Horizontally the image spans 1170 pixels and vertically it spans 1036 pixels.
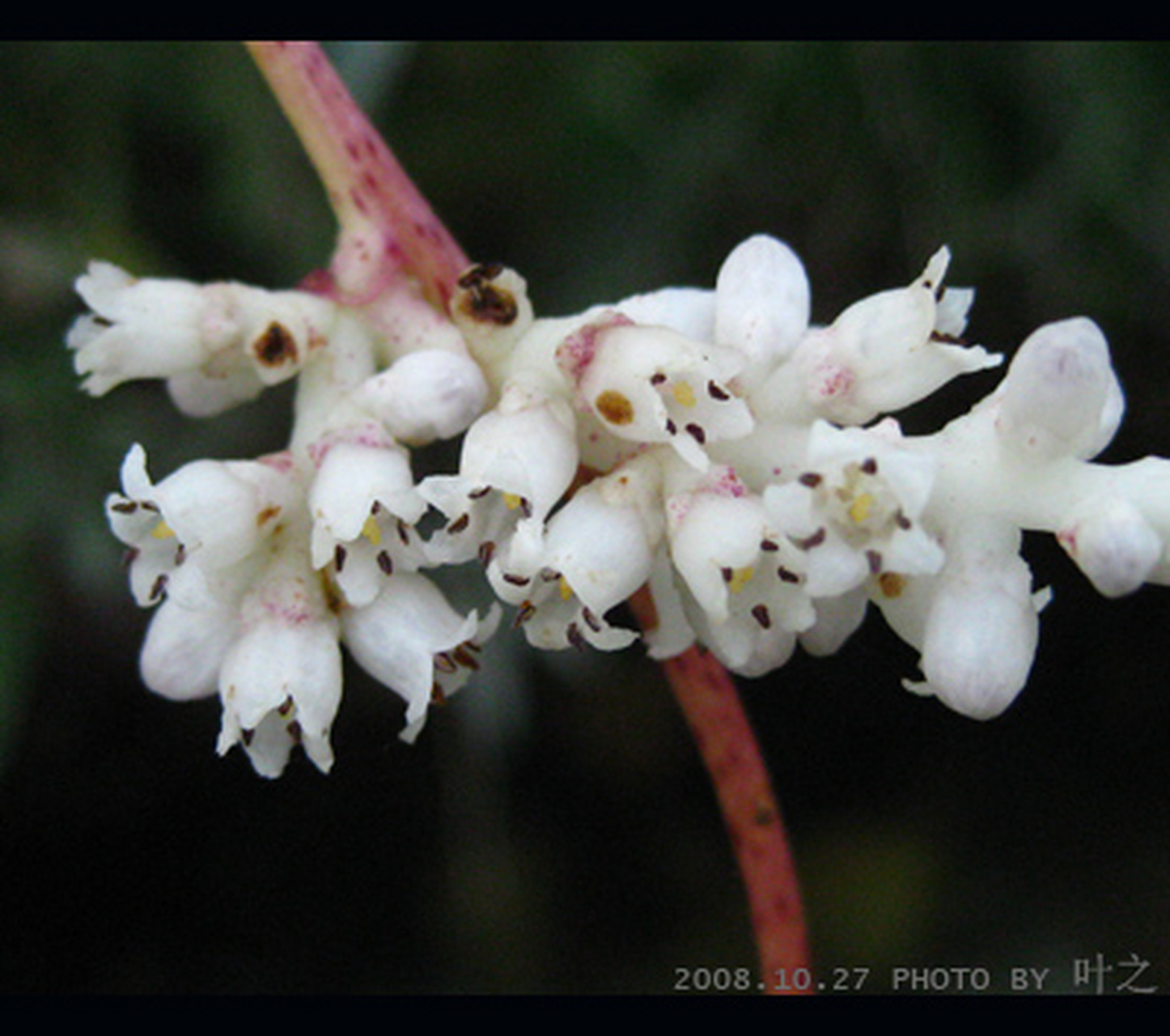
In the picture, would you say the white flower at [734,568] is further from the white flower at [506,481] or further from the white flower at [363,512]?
the white flower at [363,512]

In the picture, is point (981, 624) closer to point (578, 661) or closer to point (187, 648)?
point (187, 648)

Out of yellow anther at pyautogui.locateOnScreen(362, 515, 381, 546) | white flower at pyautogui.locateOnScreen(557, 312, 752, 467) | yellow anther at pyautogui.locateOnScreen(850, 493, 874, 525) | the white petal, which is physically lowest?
yellow anther at pyautogui.locateOnScreen(850, 493, 874, 525)

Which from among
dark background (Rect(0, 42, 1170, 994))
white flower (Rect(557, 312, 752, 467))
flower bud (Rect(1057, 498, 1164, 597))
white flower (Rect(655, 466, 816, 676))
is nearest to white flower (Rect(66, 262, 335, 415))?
white flower (Rect(557, 312, 752, 467))

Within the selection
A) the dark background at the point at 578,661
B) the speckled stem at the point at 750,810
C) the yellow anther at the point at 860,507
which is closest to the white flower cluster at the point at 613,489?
the yellow anther at the point at 860,507

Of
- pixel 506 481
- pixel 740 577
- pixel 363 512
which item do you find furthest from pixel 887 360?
pixel 363 512

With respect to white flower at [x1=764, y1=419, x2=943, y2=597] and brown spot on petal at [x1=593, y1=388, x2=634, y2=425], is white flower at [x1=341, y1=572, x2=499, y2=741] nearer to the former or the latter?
brown spot on petal at [x1=593, y1=388, x2=634, y2=425]

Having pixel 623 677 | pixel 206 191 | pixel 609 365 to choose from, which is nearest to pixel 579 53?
pixel 206 191

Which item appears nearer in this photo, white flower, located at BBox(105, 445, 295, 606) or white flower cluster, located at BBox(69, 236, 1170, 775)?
white flower cluster, located at BBox(69, 236, 1170, 775)
